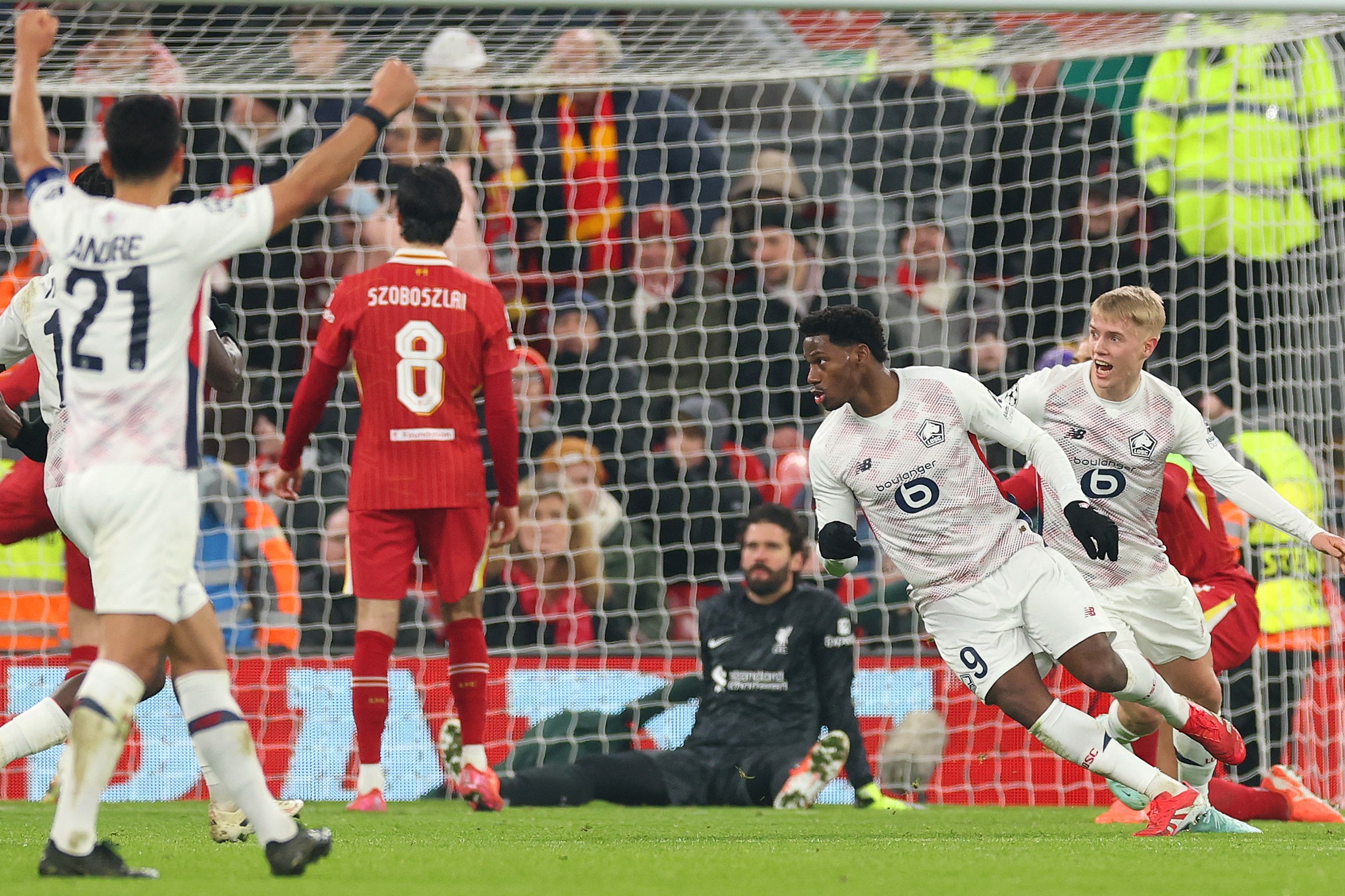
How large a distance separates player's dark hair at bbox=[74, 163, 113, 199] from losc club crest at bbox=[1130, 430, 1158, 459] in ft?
11.5

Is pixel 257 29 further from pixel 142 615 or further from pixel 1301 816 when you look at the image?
pixel 1301 816

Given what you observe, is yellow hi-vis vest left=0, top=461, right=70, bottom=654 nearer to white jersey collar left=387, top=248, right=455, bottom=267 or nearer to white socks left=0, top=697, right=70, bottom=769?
white jersey collar left=387, top=248, right=455, bottom=267

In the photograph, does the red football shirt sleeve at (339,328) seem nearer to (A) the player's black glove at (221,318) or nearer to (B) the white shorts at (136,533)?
(A) the player's black glove at (221,318)

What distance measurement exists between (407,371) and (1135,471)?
268 cm

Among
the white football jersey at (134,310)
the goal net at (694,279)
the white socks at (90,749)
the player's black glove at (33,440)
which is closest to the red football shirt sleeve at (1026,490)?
the goal net at (694,279)

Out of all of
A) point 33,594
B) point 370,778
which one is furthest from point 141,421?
point 33,594

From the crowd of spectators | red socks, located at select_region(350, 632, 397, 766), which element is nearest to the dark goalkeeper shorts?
the crowd of spectators

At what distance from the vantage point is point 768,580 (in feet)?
25.3

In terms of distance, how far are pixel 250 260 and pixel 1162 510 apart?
5.55m

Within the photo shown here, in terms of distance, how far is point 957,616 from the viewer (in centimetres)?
555

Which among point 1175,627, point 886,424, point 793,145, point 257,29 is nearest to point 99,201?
point 886,424

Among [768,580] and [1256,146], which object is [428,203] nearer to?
[768,580]

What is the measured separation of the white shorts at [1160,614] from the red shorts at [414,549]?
92.3 inches

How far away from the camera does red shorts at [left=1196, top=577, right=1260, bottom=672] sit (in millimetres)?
6609
